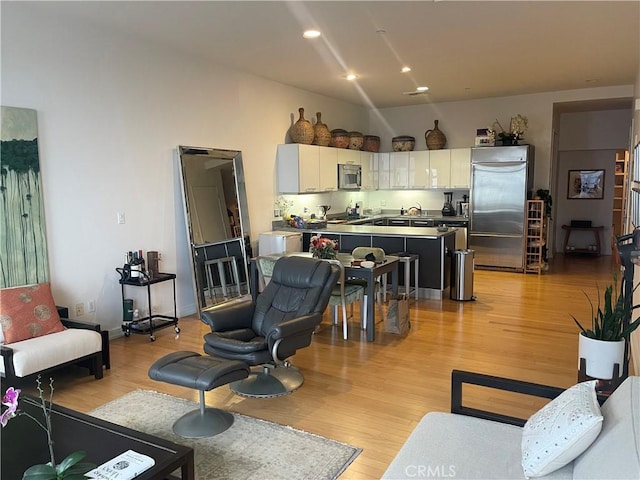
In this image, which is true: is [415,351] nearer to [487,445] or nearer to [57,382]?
[487,445]

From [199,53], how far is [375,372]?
12.9 feet

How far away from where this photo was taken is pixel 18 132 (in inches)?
158

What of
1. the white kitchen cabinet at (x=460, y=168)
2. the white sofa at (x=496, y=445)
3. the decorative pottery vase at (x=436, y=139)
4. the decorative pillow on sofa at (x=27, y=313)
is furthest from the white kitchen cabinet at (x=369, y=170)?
the white sofa at (x=496, y=445)

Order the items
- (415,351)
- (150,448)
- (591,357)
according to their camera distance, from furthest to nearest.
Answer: (415,351)
(591,357)
(150,448)

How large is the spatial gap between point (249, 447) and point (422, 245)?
13.3 ft

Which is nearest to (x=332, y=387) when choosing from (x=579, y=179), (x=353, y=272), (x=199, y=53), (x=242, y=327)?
(x=242, y=327)

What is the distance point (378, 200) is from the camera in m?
9.95

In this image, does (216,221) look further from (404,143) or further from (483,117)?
(483,117)

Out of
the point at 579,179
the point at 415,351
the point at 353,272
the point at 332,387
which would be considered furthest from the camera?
the point at 579,179

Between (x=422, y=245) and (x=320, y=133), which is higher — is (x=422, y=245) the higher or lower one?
the lower one

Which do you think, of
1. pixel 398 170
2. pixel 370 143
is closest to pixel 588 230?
pixel 398 170

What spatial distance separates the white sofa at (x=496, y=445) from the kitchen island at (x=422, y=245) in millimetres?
3919

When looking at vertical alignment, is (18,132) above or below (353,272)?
above

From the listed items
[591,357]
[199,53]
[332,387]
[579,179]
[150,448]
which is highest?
[199,53]
